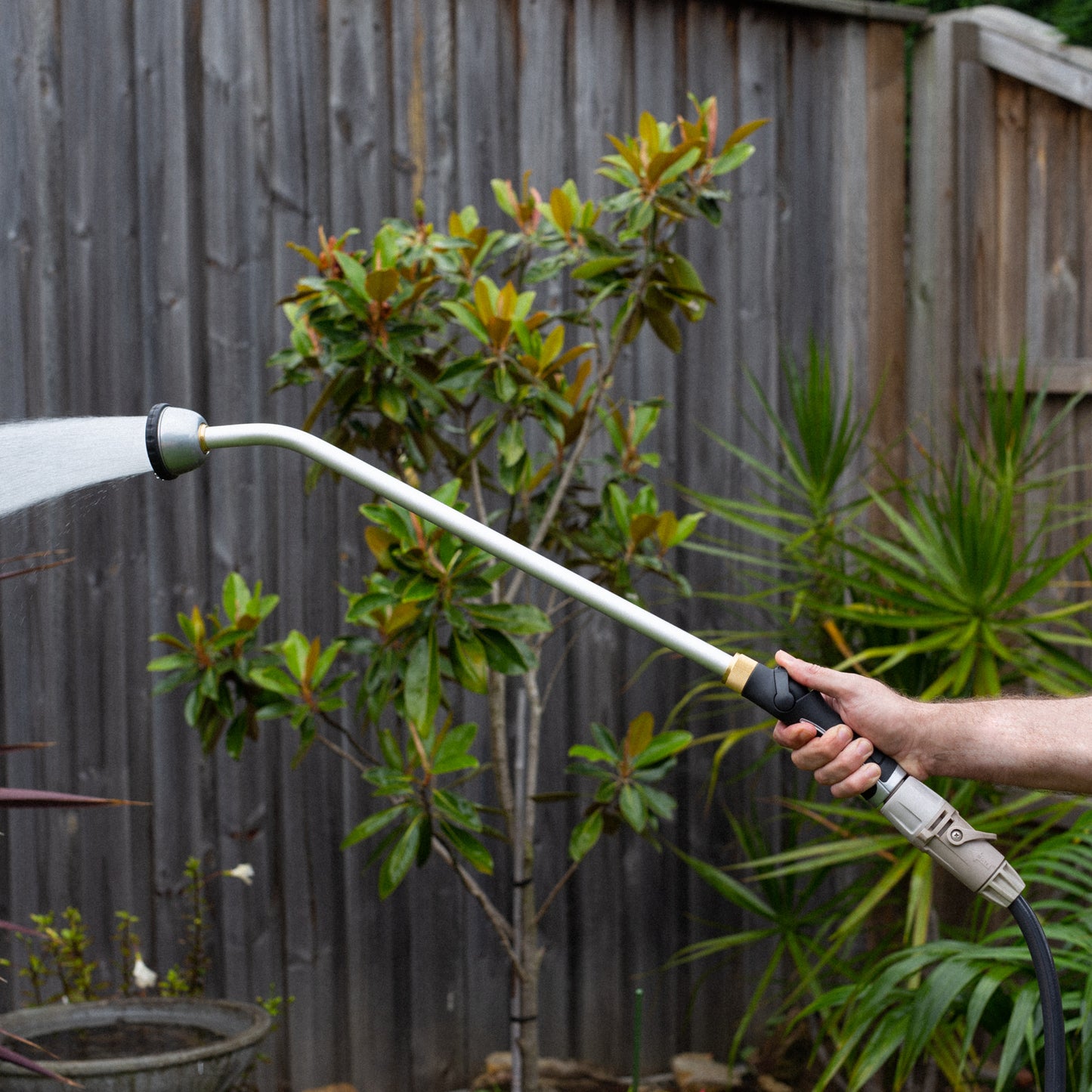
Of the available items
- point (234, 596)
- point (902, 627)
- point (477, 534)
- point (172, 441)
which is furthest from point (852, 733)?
point (902, 627)

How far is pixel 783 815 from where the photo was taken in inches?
122

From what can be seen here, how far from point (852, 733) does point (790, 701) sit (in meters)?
0.07

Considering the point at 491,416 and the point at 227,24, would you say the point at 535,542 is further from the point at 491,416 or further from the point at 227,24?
the point at 227,24

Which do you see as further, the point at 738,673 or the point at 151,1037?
the point at 151,1037

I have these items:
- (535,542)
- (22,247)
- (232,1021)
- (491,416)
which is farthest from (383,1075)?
(22,247)

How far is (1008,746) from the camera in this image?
1.33m

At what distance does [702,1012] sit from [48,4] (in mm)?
2817

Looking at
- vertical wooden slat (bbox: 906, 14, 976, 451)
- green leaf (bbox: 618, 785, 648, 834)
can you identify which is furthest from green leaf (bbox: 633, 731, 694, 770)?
vertical wooden slat (bbox: 906, 14, 976, 451)

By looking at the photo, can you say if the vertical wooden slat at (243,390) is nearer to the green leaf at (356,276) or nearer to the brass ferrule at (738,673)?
the green leaf at (356,276)

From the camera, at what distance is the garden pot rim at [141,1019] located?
1.87 m

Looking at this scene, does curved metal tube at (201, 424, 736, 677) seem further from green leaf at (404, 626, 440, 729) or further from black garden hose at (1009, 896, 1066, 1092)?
green leaf at (404, 626, 440, 729)

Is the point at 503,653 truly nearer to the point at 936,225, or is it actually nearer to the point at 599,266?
the point at 599,266

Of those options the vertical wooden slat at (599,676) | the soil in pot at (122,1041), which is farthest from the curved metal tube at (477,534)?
the vertical wooden slat at (599,676)

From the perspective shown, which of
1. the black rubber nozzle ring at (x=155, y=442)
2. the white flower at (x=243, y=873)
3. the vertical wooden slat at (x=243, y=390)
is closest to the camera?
the black rubber nozzle ring at (x=155, y=442)
